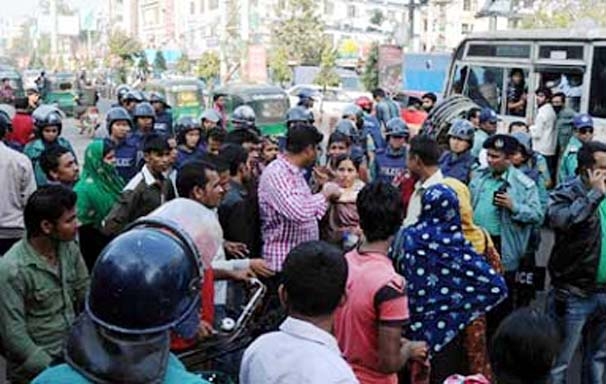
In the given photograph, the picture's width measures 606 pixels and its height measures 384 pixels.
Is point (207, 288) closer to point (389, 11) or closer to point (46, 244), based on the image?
point (46, 244)

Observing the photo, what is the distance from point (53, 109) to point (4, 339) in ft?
15.3

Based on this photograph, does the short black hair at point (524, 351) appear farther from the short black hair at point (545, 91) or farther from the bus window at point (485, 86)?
the bus window at point (485, 86)

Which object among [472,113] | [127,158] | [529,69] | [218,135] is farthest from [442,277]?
[529,69]

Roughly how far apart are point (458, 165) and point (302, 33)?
4062 cm

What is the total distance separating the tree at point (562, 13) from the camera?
3784cm

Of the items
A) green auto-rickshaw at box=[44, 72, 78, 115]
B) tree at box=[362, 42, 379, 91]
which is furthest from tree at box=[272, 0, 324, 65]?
green auto-rickshaw at box=[44, 72, 78, 115]

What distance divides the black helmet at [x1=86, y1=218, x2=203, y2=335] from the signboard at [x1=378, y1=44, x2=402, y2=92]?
29.5 m

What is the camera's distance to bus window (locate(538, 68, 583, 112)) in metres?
11.4

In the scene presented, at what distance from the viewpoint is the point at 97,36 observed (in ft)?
362

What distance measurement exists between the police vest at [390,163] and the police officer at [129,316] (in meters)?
6.41

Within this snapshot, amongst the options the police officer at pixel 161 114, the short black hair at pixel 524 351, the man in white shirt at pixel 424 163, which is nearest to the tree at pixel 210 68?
the police officer at pixel 161 114

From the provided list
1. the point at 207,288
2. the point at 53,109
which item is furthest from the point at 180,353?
the point at 53,109

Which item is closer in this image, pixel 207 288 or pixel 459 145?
pixel 207 288

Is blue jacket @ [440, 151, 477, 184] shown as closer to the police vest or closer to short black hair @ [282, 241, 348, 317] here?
the police vest
